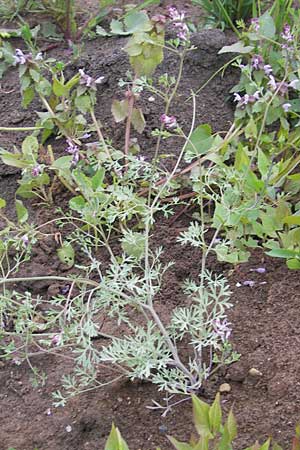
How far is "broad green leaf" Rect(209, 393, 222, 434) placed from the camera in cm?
163

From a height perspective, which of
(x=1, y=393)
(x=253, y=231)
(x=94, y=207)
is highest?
(x=94, y=207)

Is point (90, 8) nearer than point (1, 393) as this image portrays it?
No

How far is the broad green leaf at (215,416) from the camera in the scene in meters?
1.63

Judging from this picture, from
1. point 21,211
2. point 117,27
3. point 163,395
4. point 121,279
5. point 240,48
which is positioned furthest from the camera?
point 117,27

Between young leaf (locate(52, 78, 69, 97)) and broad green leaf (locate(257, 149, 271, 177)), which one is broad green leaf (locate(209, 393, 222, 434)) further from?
young leaf (locate(52, 78, 69, 97))

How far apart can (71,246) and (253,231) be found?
1.75 feet

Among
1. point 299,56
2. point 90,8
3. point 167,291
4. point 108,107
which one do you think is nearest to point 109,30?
point 90,8

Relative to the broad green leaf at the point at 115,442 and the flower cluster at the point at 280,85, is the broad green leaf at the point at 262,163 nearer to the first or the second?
the flower cluster at the point at 280,85

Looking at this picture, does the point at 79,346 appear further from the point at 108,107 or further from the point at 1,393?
the point at 108,107

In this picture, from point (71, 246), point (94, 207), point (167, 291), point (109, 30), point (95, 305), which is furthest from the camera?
point (109, 30)

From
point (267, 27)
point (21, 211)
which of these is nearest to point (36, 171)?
point (21, 211)

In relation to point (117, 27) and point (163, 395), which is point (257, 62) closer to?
point (117, 27)

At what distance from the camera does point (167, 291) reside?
228cm

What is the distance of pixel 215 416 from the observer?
1642mm
